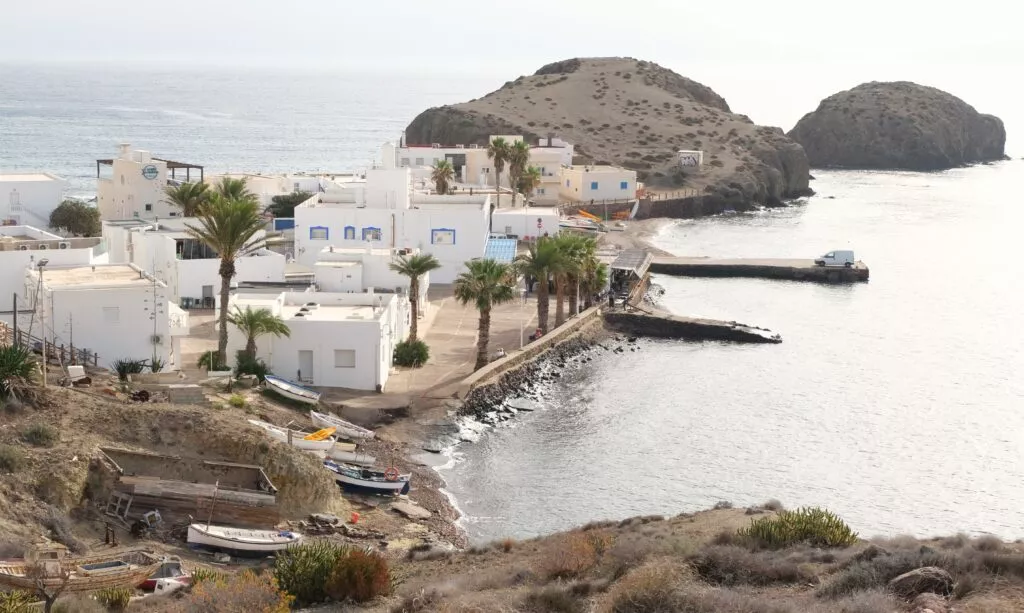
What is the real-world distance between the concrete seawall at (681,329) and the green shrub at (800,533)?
3690 centimetres

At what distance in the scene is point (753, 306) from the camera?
238 ft

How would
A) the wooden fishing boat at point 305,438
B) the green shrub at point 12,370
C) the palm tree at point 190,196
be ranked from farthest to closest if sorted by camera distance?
the palm tree at point 190,196, the wooden fishing boat at point 305,438, the green shrub at point 12,370

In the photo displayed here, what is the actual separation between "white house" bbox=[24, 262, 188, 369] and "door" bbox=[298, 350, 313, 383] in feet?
13.8

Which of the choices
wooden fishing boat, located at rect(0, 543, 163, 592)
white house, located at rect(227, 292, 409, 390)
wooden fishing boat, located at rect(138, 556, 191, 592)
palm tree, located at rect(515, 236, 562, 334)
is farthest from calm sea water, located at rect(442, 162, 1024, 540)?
wooden fishing boat, located at rect(0, 543, 163, 592)

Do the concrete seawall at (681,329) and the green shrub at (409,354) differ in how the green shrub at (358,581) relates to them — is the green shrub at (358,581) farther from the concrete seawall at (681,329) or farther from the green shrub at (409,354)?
the concrete seawall at (681,329)

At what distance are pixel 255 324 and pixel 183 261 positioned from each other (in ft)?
41.5

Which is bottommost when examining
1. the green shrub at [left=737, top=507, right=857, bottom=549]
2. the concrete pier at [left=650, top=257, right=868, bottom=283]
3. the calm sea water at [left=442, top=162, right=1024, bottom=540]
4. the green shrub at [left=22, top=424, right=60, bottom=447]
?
the calm sea water at [left=442, top=162, right=1024, bottom=540]

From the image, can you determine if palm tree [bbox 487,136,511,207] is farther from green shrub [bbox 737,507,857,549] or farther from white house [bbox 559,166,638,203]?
green shrub [bbox 737,507,857,549]

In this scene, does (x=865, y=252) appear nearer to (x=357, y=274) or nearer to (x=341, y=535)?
(x=357, y=274)

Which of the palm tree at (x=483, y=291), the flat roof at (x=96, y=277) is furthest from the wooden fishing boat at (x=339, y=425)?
the palm tree at (x=483, y=291)

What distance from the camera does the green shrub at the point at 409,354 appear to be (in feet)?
159

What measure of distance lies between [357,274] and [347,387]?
34.1ft

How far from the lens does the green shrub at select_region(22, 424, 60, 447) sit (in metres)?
29.6

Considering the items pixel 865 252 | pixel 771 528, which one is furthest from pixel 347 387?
pixel 865 252
